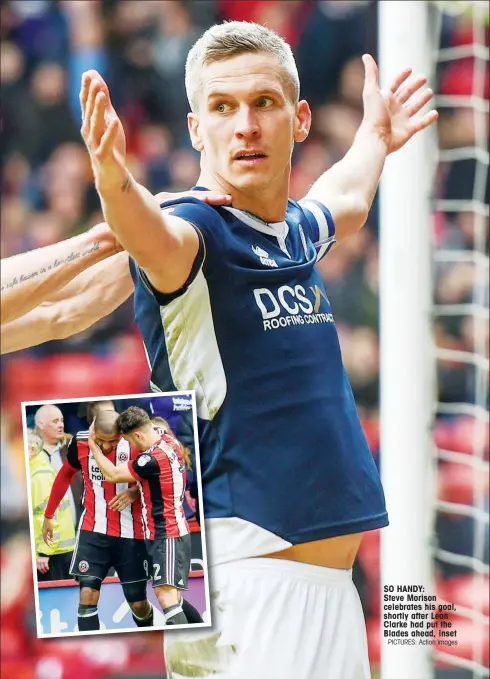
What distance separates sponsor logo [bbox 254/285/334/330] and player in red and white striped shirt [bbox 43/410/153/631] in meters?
0.35

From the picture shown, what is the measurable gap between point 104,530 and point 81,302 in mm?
659

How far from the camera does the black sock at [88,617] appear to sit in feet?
6.93

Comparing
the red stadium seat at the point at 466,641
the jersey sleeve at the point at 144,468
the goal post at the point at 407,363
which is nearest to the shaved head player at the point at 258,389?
the jersey sleeve at the point at 144,468

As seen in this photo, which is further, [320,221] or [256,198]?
[320,221]

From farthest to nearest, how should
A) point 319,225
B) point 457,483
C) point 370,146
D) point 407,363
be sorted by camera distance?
point 457,483
point 407,363
point 370,146
point 319,225

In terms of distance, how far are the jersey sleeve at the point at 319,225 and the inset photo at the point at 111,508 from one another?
1.88 ft

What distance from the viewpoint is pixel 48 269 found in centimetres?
220

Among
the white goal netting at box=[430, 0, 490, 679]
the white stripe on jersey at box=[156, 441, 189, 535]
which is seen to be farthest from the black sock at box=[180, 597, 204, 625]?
the white goal netting at box=[430, 0, 490, 679]

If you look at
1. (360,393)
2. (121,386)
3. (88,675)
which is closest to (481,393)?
(360,393)

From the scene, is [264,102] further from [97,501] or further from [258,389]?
[97,501]

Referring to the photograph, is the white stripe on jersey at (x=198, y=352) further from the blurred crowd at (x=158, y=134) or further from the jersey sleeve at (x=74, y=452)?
the blurred crowd at (x=158, y=134)

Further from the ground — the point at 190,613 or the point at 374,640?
the point at 190,613

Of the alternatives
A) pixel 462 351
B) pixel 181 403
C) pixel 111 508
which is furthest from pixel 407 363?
pixel 462 351

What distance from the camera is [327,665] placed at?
2268 millimetres
